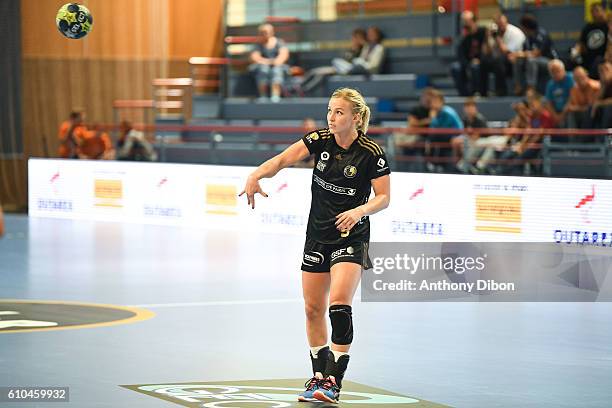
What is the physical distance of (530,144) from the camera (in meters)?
19.9

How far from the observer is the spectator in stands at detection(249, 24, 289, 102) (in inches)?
1094

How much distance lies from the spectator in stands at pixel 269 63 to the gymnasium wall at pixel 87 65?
2.74 metres

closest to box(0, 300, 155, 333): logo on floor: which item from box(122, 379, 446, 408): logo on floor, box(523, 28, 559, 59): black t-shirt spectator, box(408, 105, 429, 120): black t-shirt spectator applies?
box(122, 379, 446, 408): logo on floor

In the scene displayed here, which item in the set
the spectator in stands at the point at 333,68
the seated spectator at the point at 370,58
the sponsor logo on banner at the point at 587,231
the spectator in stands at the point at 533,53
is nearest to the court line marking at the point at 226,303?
the sponsor logo on banner at the point at 587,231

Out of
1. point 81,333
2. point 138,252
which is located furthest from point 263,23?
point 81,333

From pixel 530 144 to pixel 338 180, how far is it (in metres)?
12.4

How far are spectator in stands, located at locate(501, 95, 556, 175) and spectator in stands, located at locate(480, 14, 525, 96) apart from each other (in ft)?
7.42

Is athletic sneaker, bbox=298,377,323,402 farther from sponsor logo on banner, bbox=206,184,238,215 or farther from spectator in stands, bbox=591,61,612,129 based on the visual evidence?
sponsor logo on banner, bbox=206,184,238,215

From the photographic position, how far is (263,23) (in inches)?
1206

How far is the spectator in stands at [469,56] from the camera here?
23297mm

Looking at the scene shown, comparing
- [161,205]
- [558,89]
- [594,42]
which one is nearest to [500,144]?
[558,89]

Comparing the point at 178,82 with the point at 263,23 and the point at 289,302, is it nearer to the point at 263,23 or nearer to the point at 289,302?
the point at 263,23

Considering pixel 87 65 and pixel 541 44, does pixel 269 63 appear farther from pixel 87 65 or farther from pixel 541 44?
pixel 541 44

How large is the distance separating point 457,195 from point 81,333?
331 inches
